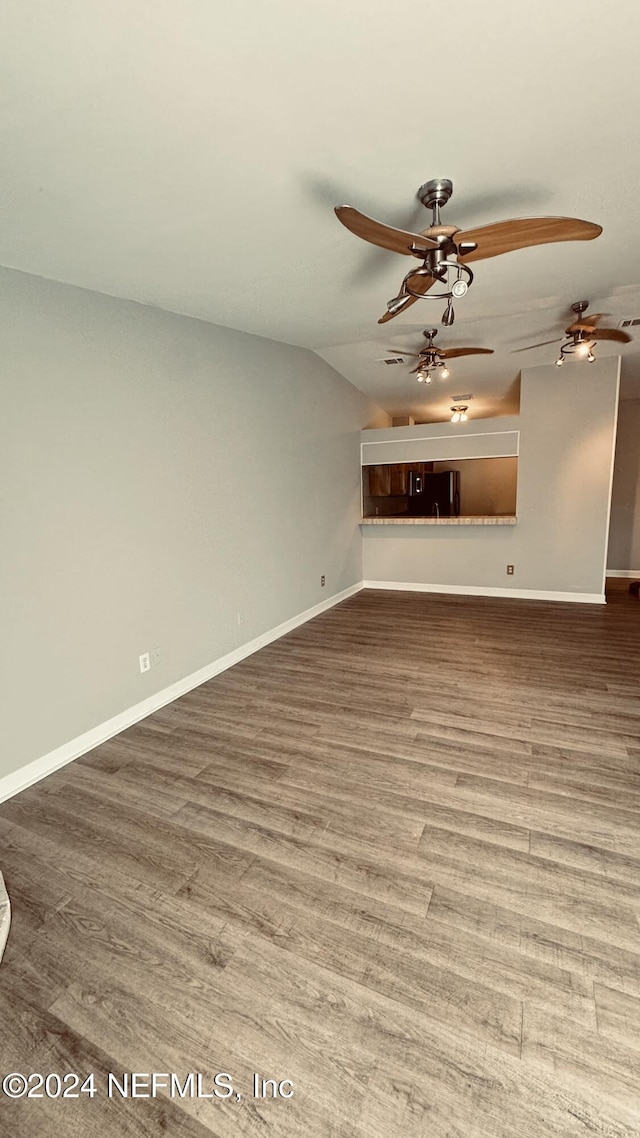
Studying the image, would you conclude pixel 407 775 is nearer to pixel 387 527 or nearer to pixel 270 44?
pixel 270 44

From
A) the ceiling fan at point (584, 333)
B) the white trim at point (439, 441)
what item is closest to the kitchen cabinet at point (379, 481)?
the white trim at point (439, 441)

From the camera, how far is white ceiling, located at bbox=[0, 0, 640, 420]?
1153 mm

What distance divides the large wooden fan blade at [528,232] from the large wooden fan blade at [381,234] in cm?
15

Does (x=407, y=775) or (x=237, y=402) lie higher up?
(x=237, y=402)

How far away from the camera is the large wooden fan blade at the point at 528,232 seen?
66.1 inches

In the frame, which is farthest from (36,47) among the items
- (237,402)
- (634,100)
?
(237,402)

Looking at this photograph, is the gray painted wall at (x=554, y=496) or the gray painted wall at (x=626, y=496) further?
the gray painted wall at (x=626, y=496)

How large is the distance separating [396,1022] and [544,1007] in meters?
0.41

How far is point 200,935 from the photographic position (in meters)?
1.49

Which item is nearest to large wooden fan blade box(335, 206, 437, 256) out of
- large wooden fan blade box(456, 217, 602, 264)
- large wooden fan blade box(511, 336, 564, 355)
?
large wooden fan blade box(456, 217, 602, 264)

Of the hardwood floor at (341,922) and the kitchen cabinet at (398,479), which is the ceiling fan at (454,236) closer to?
the hardwood floor at (341,922)

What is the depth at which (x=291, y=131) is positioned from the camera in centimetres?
150

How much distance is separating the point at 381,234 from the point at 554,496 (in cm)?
404

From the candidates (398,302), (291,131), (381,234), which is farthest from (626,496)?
(291,131)
